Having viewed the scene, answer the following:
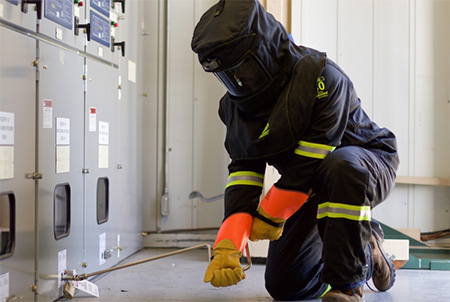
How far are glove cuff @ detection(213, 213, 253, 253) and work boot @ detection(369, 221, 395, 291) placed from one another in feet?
1.99

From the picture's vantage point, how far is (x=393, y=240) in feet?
9.45

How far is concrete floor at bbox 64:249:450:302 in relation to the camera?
2.22 meters

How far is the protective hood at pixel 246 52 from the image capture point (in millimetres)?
1535

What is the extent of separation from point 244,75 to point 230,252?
58 cm

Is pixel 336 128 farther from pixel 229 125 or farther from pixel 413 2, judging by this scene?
pixel 413 2

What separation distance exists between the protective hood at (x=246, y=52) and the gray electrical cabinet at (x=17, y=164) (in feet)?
2.25

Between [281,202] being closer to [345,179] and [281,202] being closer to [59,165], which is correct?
[345,179]

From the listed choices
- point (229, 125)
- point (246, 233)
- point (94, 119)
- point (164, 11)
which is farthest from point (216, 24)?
point (164, 11)

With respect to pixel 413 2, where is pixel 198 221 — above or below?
below

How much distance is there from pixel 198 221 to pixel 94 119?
4.39ft

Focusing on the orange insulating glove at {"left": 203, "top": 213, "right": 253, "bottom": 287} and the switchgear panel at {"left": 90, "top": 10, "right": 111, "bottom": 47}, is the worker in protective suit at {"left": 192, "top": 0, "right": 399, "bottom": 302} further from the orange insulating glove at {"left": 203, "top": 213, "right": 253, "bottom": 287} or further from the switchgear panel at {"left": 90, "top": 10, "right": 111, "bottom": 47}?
the switchgear panel at {"left": 90, "top": 10, "right": 111, "bottom": 47}

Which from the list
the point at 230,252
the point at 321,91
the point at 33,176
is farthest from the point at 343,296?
the point at 33,176

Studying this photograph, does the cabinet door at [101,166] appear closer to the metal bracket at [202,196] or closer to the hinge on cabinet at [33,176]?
the hinge on cabinet at [33,176]

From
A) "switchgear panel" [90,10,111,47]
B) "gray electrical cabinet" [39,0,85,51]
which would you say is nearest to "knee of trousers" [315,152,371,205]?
"gray electrical cabinet" [39,0,85,51]
